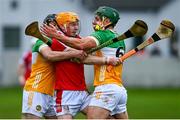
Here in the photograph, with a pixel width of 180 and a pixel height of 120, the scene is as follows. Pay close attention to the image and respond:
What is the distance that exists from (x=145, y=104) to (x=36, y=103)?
1471cm

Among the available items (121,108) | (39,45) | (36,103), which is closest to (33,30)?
(39,45)

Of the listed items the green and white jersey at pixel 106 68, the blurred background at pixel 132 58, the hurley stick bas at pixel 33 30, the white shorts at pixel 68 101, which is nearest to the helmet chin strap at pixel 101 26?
the green and white jersey at pixel 106 68

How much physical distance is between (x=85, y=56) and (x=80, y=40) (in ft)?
0.89

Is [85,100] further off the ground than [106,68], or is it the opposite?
[106,68]

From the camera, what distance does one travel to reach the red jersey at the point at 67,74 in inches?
510

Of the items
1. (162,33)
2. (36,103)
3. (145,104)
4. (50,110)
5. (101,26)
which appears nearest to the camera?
(101,26)

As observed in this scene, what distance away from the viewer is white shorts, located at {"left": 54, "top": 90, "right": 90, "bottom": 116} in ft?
42.4

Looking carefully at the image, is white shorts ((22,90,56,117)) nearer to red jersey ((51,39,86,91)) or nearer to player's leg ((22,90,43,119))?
player's leg ((22,90,43,119))

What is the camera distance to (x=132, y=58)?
39594mm

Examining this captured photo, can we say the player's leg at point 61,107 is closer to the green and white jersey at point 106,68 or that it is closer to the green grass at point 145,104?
the green and white jersey at point 106,68

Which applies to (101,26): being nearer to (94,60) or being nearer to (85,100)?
(94,60)

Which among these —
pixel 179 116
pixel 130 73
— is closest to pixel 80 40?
pixel 179 116

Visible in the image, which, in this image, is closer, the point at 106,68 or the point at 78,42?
the point at 78,42

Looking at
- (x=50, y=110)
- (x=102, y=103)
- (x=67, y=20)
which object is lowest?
(x=50, y=110)
